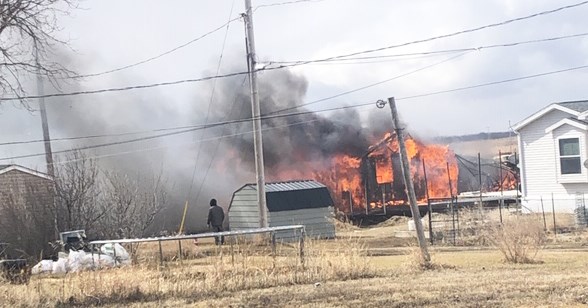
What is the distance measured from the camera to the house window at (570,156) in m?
30.4

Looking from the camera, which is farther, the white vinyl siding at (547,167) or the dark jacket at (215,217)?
the white vinyl siding at (547,167)

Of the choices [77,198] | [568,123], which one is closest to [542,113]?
[568,123]

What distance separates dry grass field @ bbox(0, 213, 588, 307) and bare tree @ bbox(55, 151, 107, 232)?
34.5 ft

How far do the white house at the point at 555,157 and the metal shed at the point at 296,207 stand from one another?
869 cm

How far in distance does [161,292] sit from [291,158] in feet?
118

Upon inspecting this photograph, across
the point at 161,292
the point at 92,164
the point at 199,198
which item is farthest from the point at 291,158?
the point at 161,292

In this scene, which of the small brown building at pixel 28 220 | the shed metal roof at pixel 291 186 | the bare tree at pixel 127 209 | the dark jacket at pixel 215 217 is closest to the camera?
the small brown building at pixel 28 220

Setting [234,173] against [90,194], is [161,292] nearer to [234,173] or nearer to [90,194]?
[90,194]

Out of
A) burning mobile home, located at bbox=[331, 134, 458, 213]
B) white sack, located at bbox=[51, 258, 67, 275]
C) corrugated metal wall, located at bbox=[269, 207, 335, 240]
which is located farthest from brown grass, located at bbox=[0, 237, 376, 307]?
burning mobile home, located at bbox=[331, 134, 458, 213]

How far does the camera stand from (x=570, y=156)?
101ft

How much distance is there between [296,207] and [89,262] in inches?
578

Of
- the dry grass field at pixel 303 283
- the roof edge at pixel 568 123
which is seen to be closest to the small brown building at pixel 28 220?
the dry grass field at pixel 303 283

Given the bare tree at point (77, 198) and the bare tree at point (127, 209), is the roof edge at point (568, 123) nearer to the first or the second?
the bare tree at point (127, 209)

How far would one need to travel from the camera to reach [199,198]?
44.3m
